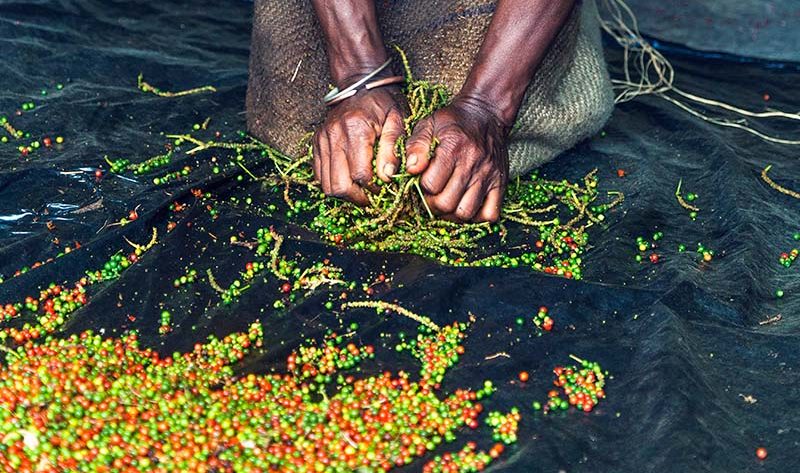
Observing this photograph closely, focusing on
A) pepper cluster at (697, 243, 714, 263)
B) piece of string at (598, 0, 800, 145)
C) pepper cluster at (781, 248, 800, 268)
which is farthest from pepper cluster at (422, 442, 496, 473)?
piece of string at (598, 0, 800, 145)

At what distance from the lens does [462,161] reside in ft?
7.79

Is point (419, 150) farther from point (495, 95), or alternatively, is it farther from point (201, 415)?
point (201, 415)

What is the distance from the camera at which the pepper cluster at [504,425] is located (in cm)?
187

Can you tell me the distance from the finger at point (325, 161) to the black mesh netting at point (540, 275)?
142 millimetres

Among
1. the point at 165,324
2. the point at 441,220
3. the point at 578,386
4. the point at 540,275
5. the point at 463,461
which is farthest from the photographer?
the point at 441,220

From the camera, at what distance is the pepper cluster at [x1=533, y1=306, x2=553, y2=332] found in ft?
7.11

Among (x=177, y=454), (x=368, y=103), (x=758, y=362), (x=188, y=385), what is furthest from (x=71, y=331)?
(x=758, y=362)

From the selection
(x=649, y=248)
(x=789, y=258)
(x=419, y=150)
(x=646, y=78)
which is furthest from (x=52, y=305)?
(x=646, y=78)

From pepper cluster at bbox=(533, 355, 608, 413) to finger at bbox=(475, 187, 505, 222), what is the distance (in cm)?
53

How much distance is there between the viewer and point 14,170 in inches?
106

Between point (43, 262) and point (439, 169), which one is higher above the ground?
point (439, 169)

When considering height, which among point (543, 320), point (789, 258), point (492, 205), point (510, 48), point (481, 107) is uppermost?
point (510, 48)

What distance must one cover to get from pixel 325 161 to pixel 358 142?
0.42ft

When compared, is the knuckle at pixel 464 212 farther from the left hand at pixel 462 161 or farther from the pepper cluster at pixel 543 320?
the pepper cluster at pixel 543 320
